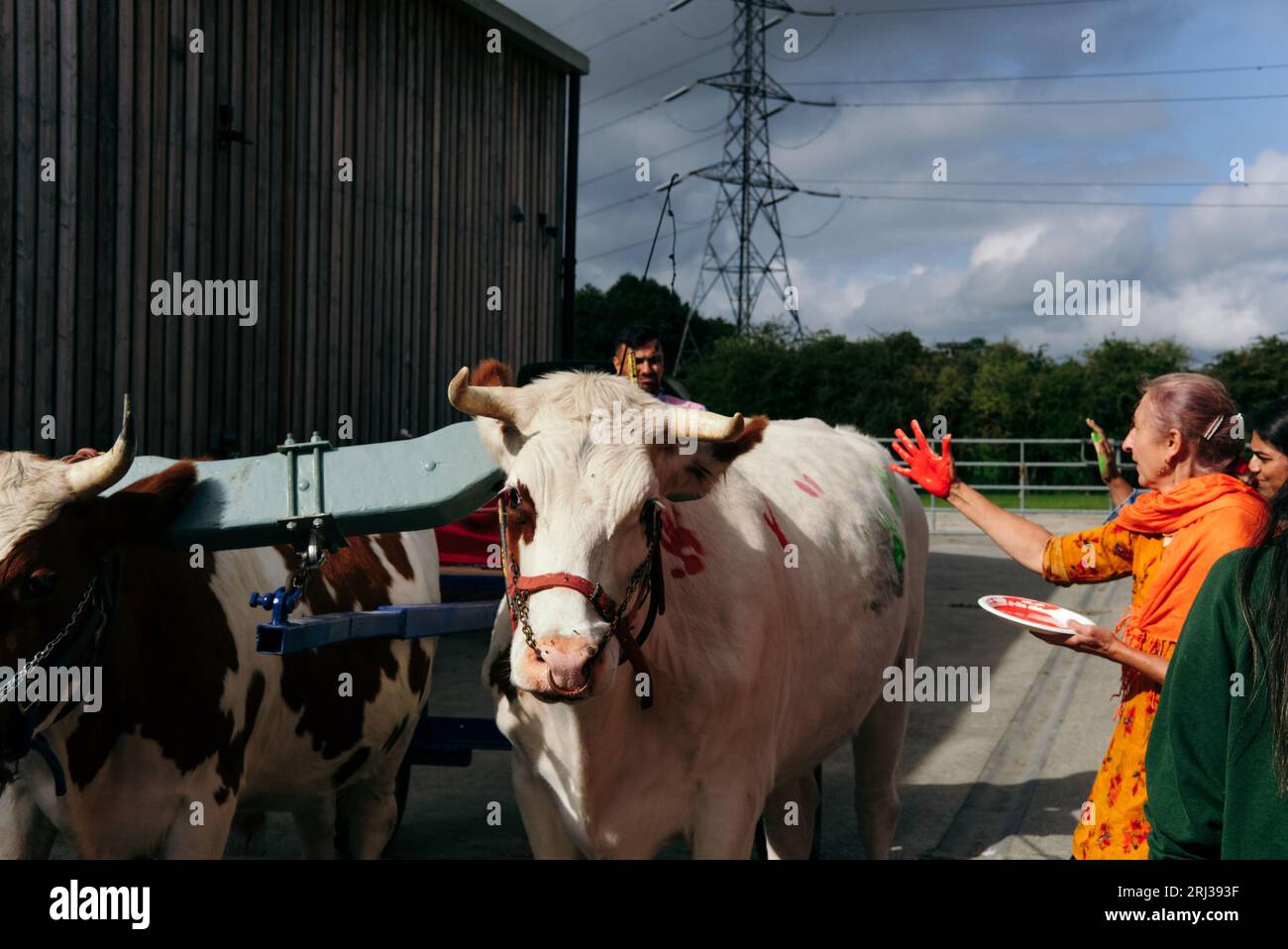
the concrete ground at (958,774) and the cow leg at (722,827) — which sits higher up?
the cow leg at (722,827)

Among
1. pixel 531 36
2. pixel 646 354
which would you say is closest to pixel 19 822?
pixel 646 354

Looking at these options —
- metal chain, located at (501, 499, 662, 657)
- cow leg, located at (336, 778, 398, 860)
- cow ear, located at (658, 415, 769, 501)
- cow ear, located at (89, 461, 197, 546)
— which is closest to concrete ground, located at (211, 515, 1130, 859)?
cow leg, located at (336, 778, 398, 860)

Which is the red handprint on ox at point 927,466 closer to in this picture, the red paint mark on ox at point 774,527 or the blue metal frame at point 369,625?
the red paint mark on ox at point 774,527

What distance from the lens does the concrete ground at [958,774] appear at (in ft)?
17.9

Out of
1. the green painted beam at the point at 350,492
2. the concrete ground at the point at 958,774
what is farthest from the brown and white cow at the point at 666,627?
the concrete ground at the point at 958,774

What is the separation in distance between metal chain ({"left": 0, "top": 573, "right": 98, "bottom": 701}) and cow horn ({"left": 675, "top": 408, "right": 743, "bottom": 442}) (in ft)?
4.95

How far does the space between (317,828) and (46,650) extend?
2078 millimetres

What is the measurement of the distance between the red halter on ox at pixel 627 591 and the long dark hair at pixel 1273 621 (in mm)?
1318

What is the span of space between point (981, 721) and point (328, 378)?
577cm

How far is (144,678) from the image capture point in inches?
111

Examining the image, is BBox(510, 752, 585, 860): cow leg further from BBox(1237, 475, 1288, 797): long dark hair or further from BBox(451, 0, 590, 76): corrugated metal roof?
BBox(451, 0, 590, 76): corrugated metal roof

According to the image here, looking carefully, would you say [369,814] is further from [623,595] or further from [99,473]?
[623,595]
